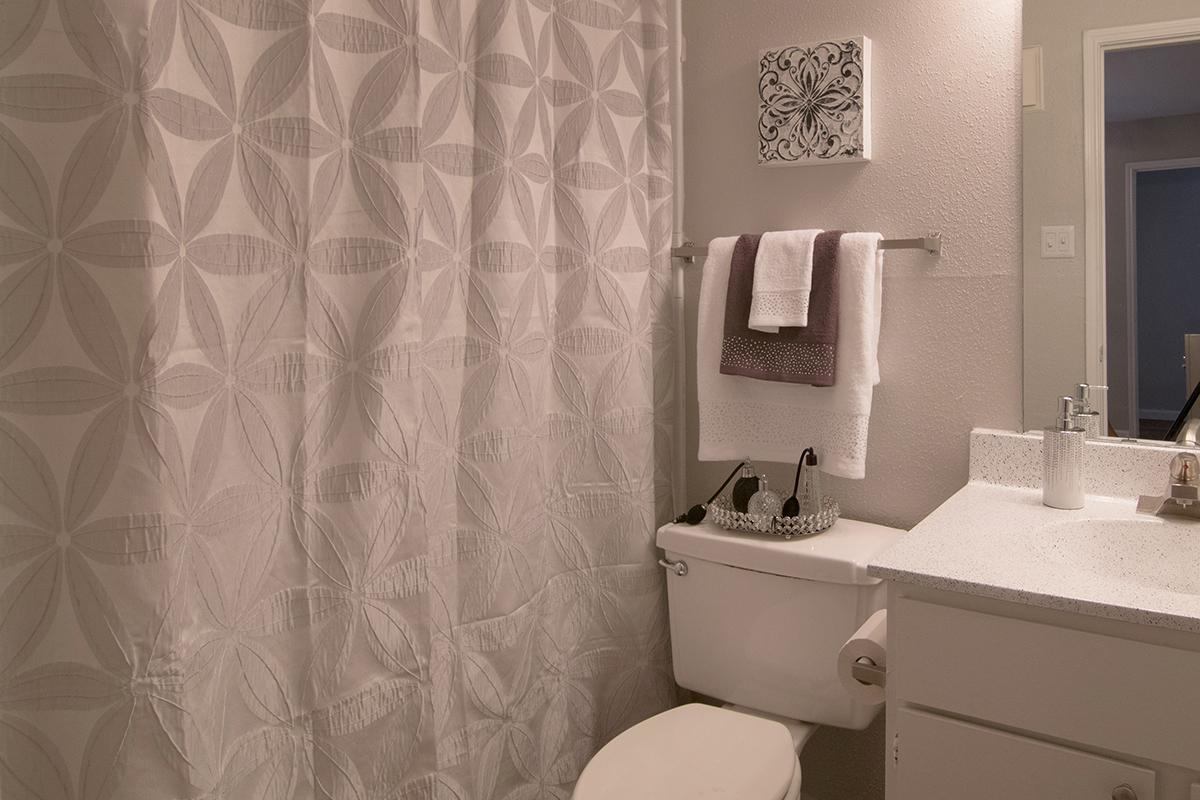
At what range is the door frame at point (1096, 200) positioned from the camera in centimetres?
145

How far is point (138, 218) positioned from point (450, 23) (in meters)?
0.63

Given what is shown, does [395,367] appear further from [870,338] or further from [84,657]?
[870,338]

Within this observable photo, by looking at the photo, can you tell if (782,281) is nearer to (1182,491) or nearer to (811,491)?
(811,491)

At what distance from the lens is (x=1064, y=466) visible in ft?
4.51

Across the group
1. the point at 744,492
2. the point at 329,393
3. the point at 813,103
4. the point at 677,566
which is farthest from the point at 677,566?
the point at 813,103

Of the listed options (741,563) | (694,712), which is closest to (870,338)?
(741,563)

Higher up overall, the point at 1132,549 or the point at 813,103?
the point at 813,103

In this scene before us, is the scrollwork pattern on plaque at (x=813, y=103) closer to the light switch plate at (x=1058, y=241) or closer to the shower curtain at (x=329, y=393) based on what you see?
the shower curtain at (x=329, y=393)

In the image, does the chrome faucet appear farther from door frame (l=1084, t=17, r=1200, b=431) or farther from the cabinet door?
the cabinet door

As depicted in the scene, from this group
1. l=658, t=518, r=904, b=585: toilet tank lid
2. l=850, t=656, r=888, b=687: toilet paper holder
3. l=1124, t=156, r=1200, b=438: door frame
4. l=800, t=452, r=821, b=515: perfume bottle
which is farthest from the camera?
l=800, t=452, r=821, b=515: perfume bottle

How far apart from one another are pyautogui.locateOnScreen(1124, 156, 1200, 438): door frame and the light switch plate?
8 cm

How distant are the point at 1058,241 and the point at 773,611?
0.82 metres

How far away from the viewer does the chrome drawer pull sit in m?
1.72

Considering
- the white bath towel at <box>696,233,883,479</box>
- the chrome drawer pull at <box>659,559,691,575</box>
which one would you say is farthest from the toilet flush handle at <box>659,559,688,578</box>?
the white bath towel at <box>696,233,883,479</box>
